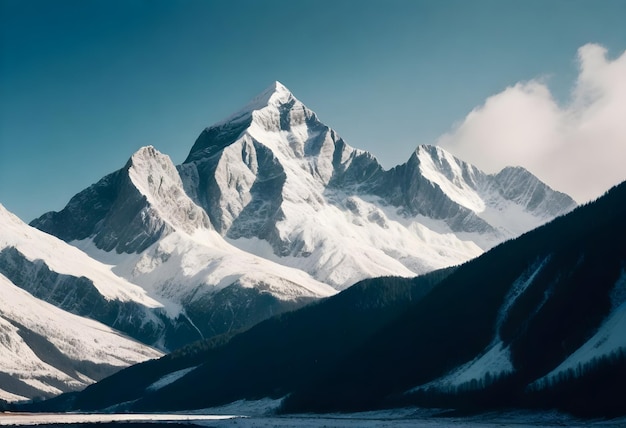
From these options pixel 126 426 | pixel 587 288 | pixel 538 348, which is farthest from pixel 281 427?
pixel 587 288

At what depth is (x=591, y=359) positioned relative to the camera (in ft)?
538

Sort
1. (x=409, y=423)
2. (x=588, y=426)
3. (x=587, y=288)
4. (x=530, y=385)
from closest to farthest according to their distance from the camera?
(x=588, y=426) < (x=409, y=423) < (x=530, y=385) < (x=587, y=288)

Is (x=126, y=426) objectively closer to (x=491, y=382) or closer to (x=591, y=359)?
(x=491, y=382)

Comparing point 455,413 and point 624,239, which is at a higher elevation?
point 624,239

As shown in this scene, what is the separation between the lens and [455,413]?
611 ft

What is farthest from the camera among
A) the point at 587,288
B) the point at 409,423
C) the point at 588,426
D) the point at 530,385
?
the point at 587,288

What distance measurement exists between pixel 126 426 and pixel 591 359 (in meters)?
89.3

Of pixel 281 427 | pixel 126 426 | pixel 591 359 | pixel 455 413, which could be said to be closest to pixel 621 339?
pixel 591 359

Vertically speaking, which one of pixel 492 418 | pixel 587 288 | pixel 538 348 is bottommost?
pixel 492 418

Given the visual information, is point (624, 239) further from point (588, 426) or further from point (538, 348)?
point (588, 426)

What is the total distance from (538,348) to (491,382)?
1225 cm

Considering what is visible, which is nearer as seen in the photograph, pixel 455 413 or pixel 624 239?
pixel 455 413

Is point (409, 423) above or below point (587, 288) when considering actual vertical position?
below

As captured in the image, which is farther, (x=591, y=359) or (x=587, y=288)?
(x=587, y=288)
